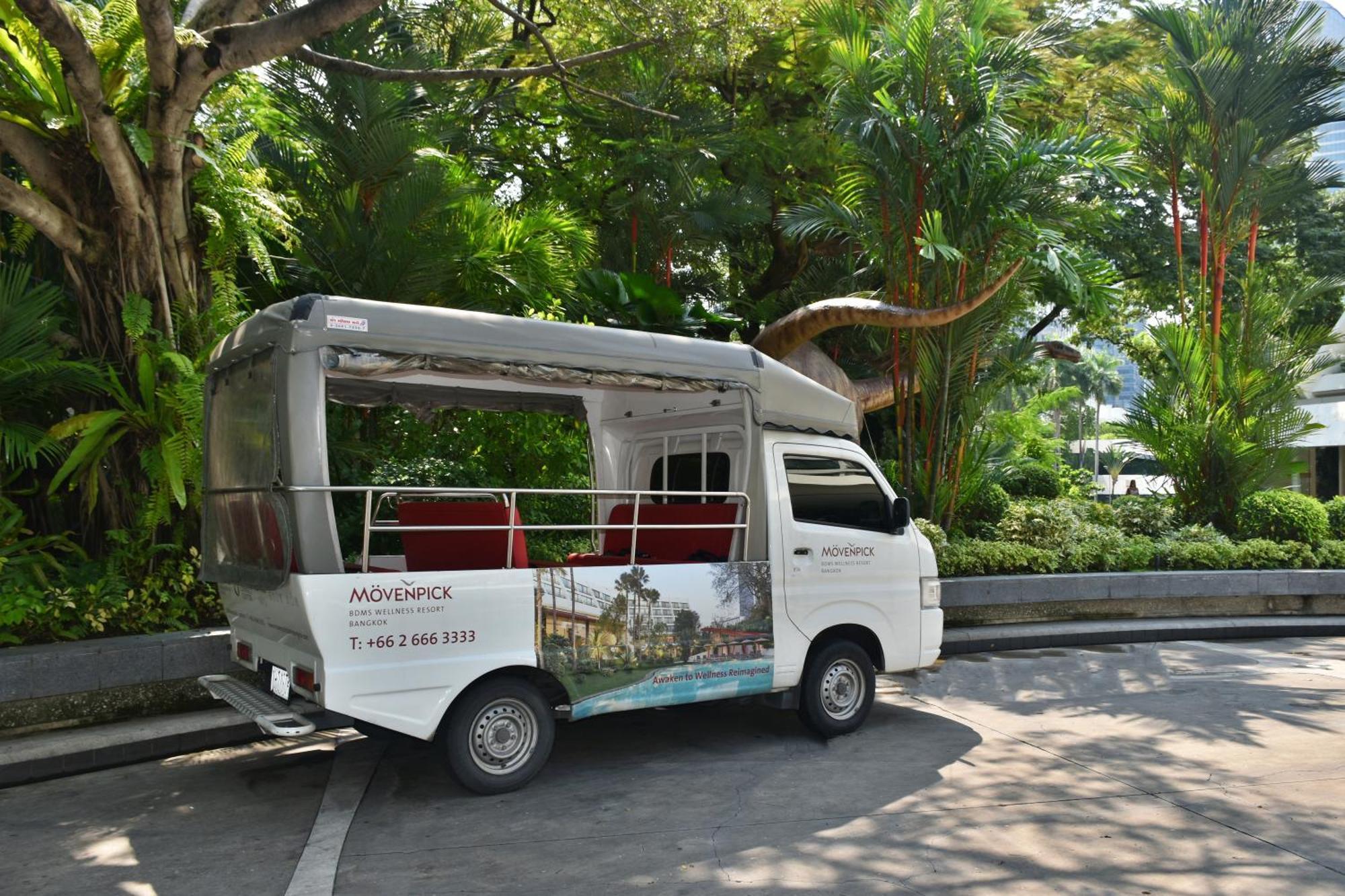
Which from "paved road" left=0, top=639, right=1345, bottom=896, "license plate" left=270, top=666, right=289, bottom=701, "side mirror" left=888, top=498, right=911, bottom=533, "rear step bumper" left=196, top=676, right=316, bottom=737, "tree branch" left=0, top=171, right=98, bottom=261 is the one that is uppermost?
"tree branch" left=0, top=171, right=98, bottom=261

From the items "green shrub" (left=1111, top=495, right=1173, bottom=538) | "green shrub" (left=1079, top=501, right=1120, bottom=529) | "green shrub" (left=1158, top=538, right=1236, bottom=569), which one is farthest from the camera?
"green shrub" (left=1079, top=501, right=1120, bottom=529)

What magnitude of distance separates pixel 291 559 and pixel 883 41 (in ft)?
32.7

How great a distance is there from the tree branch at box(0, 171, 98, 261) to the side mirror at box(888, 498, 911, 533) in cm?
631

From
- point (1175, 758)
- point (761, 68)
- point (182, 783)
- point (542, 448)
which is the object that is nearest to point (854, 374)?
point (761, 68)

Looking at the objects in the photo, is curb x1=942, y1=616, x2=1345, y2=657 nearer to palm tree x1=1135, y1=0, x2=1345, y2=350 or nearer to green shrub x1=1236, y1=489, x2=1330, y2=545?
green shrub x1=1236, y1=489, x2=1330, y2=545

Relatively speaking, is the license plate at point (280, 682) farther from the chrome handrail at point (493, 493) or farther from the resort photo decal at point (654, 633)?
the resort photo decal at point (654, 633)

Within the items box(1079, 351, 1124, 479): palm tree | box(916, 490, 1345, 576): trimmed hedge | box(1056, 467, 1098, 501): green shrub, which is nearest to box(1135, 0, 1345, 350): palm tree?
box(916, 490, 1345, 576): trimmed hedge

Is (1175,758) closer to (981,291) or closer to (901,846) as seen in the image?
(901,846)

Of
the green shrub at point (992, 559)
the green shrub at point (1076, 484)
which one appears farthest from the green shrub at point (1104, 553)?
the green shrub at point (1076, 484)

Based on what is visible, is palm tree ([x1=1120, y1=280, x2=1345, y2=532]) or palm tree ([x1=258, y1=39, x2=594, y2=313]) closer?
palm tree ([x1=258, y1=39, x2=594, y2=313])

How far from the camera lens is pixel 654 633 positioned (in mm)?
6348

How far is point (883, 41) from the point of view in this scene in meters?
12.8

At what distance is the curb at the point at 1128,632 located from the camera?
36.5 feet

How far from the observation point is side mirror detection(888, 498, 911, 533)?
24.3 ft
